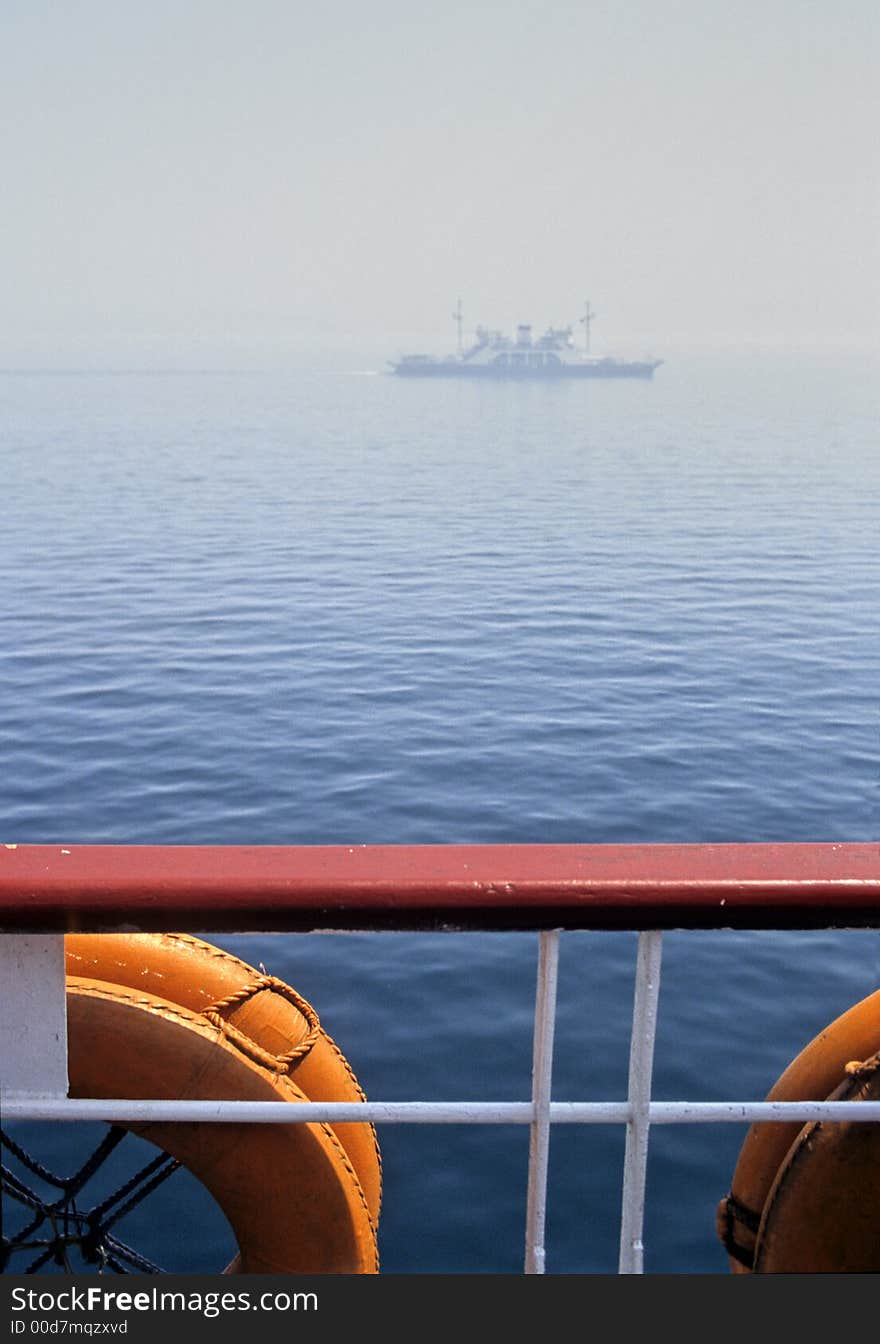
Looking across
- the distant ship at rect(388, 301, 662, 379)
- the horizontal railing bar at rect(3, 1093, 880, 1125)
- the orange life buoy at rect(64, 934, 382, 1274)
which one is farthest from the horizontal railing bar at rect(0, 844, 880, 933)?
the distant ship at rect(388, 301, 662, 379)

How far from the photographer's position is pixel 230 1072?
181 cm

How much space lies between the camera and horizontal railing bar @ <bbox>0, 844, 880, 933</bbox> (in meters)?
1.52

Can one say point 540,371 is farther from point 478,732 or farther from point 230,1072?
point 230,1072

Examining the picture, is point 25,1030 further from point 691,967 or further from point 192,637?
point 192,637

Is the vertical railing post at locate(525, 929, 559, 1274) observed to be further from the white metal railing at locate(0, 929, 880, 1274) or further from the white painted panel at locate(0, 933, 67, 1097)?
the white painted panel at locate(0, 933, 67, 1097)

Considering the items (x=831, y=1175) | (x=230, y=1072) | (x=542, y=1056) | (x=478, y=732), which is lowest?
(x=478, y=732)

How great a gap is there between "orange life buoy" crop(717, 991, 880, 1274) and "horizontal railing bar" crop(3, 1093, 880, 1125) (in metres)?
0.18

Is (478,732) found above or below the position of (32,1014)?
below

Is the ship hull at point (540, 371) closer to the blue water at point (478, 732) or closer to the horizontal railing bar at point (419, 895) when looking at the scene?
the blue water at point (478, 732)

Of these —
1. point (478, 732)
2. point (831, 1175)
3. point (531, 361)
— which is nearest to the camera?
point (831, 1175)

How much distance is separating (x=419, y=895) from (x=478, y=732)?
1211 centimetres

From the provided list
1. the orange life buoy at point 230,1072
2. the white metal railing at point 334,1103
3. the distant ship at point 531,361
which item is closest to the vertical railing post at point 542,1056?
the white metal railing at point 334,1103

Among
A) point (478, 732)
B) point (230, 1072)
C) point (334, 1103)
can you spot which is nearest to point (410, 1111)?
point (334, 1103)

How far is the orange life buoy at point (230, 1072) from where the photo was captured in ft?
5.89
